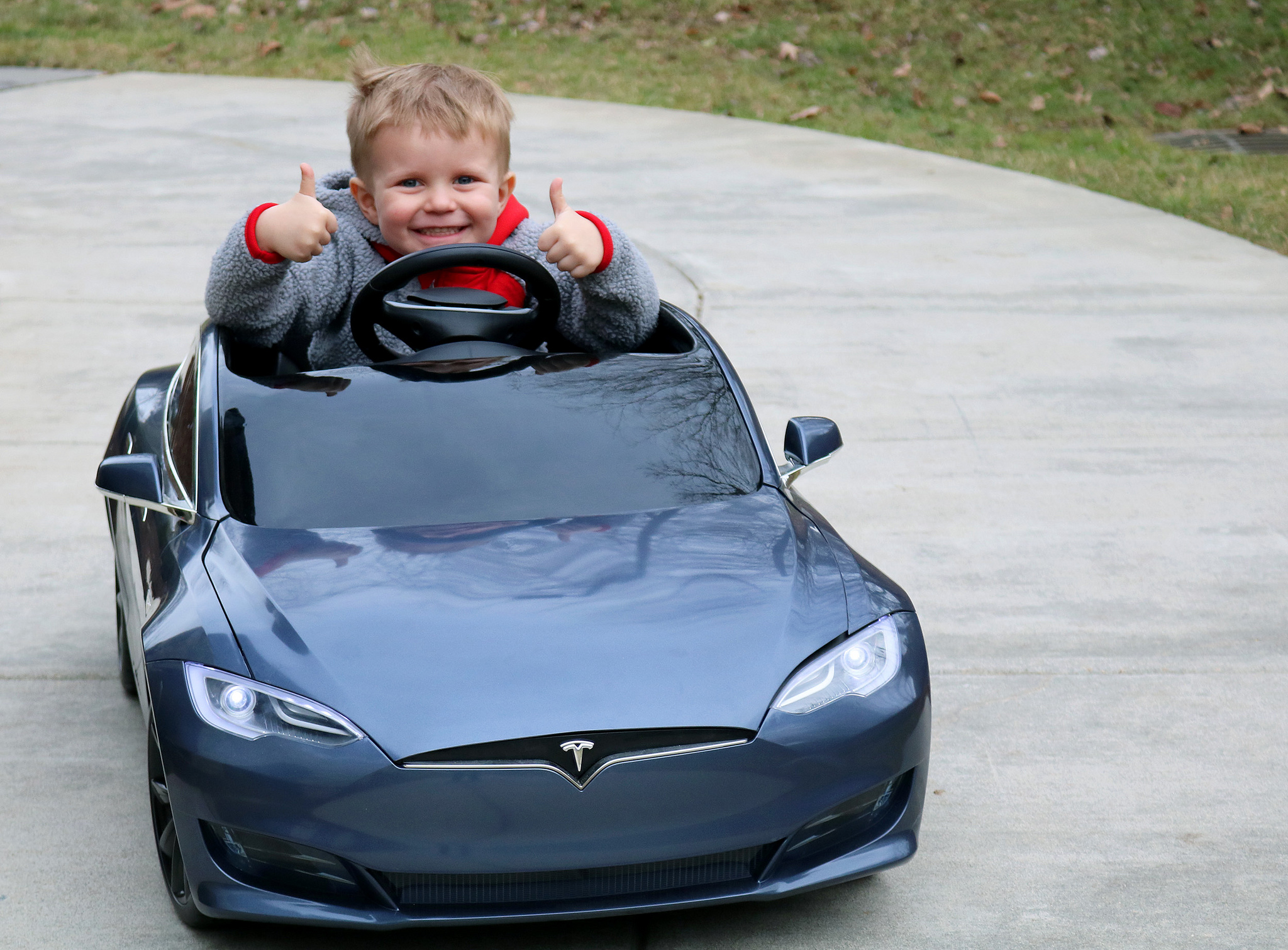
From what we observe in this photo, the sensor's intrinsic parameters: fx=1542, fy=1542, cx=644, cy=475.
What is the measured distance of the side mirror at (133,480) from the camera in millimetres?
3209

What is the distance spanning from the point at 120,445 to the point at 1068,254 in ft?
20.9

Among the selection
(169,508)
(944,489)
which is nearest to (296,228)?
(169,508)

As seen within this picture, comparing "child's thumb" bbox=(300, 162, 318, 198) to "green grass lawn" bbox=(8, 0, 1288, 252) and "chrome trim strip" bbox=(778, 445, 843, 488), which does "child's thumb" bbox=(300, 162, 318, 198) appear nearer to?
"chrome trim strip" bbox=(778, 445, 843, 488)

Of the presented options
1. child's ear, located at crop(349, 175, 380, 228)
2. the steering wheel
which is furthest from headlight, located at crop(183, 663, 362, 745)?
child's ear, located at crop(349, 175, 380, 228)

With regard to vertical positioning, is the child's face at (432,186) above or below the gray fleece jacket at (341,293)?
above

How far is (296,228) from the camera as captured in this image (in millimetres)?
3572

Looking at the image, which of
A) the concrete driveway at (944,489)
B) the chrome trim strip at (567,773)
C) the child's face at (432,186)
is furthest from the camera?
the child's face at (432,186)

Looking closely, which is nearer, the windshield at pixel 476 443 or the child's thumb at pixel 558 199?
the windshield at pixel 476 443

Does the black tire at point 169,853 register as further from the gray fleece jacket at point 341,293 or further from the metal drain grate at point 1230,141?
the metal drain grate at point 1230,141

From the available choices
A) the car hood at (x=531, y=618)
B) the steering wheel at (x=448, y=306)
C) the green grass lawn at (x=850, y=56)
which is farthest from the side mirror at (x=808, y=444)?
the green grass lawn at (x=850, y=56)

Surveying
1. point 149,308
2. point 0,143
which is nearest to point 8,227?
point 149,308

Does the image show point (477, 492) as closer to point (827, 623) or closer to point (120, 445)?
point (827, 623)

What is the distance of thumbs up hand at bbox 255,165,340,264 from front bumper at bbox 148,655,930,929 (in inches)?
47.8

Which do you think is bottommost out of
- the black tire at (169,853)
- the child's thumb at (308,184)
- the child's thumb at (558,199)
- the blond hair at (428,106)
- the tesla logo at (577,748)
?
the black tire at (169,853)
